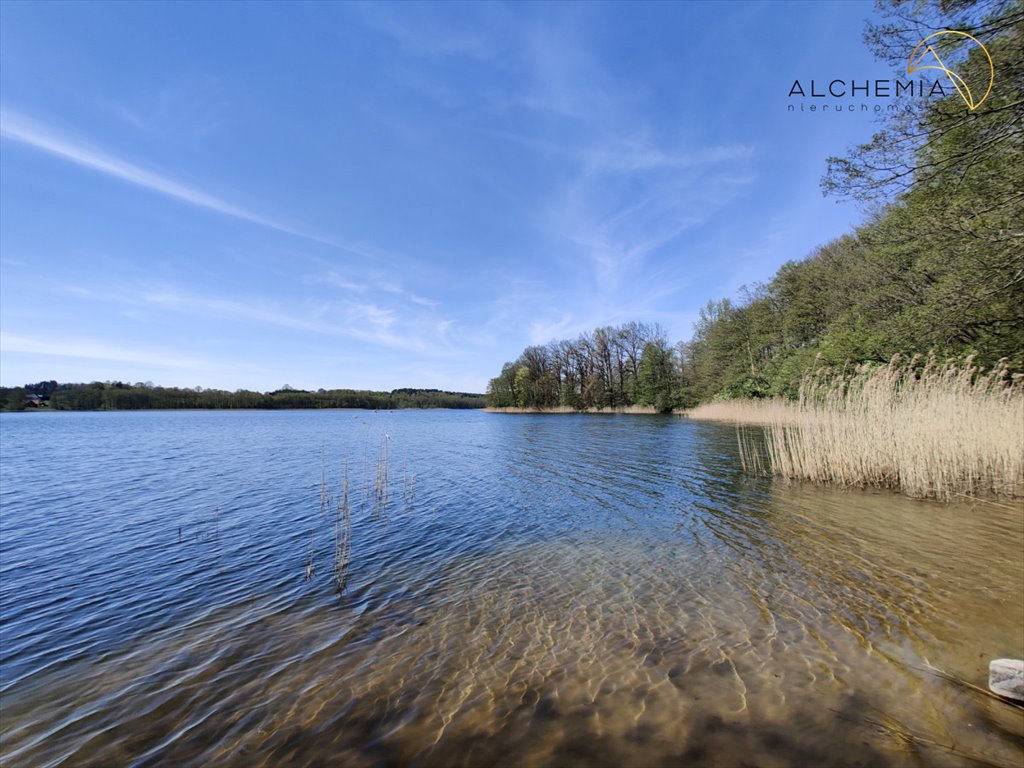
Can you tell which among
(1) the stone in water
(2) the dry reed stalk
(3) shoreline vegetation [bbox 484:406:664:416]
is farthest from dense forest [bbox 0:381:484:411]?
(1) the stone in water

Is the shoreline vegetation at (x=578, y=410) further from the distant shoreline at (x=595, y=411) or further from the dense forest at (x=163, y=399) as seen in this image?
the dense forest at (x=163, y=399)

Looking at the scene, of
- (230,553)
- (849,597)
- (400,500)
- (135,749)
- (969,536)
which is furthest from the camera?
(400,500)

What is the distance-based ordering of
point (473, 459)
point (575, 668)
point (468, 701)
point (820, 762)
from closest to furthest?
1. point (820, 762)
2. point (468, 701)
3. point (575, 668)
4. point (473, 459)

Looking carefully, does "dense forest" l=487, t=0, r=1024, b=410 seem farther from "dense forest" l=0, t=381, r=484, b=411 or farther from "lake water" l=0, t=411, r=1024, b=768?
"dense forest" l=0, t=381, r=484, b=411

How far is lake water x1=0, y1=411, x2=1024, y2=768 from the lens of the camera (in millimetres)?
2641

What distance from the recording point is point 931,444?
855 cm

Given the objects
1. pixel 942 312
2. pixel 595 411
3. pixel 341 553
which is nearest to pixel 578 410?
pixel 595 411

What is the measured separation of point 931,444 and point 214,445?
28.5 meters

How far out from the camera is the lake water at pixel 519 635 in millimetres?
2641

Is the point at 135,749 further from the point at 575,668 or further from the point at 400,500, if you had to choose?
the point at 400,500

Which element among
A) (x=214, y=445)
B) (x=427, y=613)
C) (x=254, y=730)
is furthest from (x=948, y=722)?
(x=214, y=445)

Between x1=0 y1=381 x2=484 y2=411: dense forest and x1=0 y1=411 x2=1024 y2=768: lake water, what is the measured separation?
101033mm

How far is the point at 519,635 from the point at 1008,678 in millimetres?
3470

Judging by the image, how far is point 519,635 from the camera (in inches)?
157
